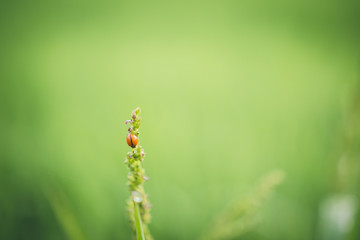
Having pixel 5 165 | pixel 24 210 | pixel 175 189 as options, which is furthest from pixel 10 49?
pixel 175 189

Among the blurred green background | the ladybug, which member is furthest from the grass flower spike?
the blurred green background

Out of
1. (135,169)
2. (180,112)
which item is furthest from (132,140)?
(180,112)

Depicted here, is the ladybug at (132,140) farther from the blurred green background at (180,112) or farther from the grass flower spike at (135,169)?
the blurred green background at (180,112)

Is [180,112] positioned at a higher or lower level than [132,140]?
lower

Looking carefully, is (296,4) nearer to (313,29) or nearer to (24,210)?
(313,29)

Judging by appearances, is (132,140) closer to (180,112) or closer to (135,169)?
(135,169)

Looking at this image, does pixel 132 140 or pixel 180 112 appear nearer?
pixel 132 140

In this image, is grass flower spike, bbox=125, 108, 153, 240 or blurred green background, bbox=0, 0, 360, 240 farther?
blurred green background, bbox=0, 0, 360, 240

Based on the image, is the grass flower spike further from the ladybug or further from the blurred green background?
the blurred green background
